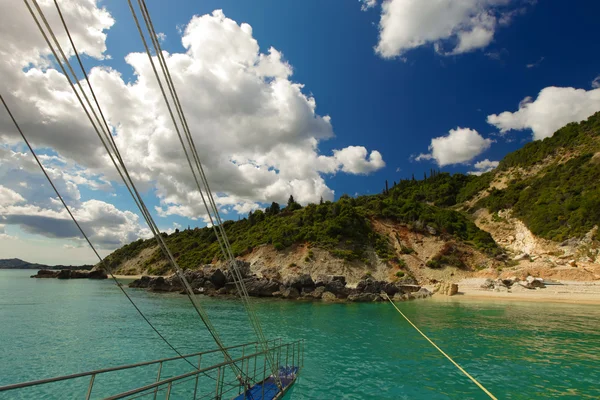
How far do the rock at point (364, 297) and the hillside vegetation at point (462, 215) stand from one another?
19.3 metres

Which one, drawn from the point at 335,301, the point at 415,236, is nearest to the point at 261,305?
the point at 335,301

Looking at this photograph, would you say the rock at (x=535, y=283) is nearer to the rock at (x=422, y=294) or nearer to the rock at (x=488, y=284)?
the rock at (x=488, y=284)

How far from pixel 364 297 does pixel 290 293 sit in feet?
38.6

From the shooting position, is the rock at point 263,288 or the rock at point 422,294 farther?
the rock at point 263,288

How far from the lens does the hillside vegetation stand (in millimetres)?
69812

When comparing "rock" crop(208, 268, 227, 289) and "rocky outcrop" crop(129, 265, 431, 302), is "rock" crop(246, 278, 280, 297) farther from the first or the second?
"rock" crop(208, 268, 227, 289)

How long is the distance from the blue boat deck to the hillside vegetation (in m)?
54.1

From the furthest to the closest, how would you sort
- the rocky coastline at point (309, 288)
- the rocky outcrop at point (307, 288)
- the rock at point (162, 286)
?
1. the rock at point (162, 286)
2. the rocky outcrop at point (307, 288)
3. the rocky coastline at point (309, 288)

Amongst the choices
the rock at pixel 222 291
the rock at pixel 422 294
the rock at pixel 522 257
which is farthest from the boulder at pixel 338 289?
the rock at pixel 522 257

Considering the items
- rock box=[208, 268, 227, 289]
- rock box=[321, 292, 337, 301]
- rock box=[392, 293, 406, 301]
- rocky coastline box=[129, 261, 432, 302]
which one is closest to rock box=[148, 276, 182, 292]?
rocky coastline box=[129, 261, 432, 302]

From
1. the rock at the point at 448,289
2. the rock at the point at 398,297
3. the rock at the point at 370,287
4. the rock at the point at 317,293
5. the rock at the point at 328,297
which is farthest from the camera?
the rock at the point at 448,289

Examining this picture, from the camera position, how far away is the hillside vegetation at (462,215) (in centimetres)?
6981

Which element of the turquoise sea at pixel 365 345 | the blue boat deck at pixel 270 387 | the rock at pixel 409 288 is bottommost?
the turquoise sea at pixel 365 345

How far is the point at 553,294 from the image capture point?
44562mm
